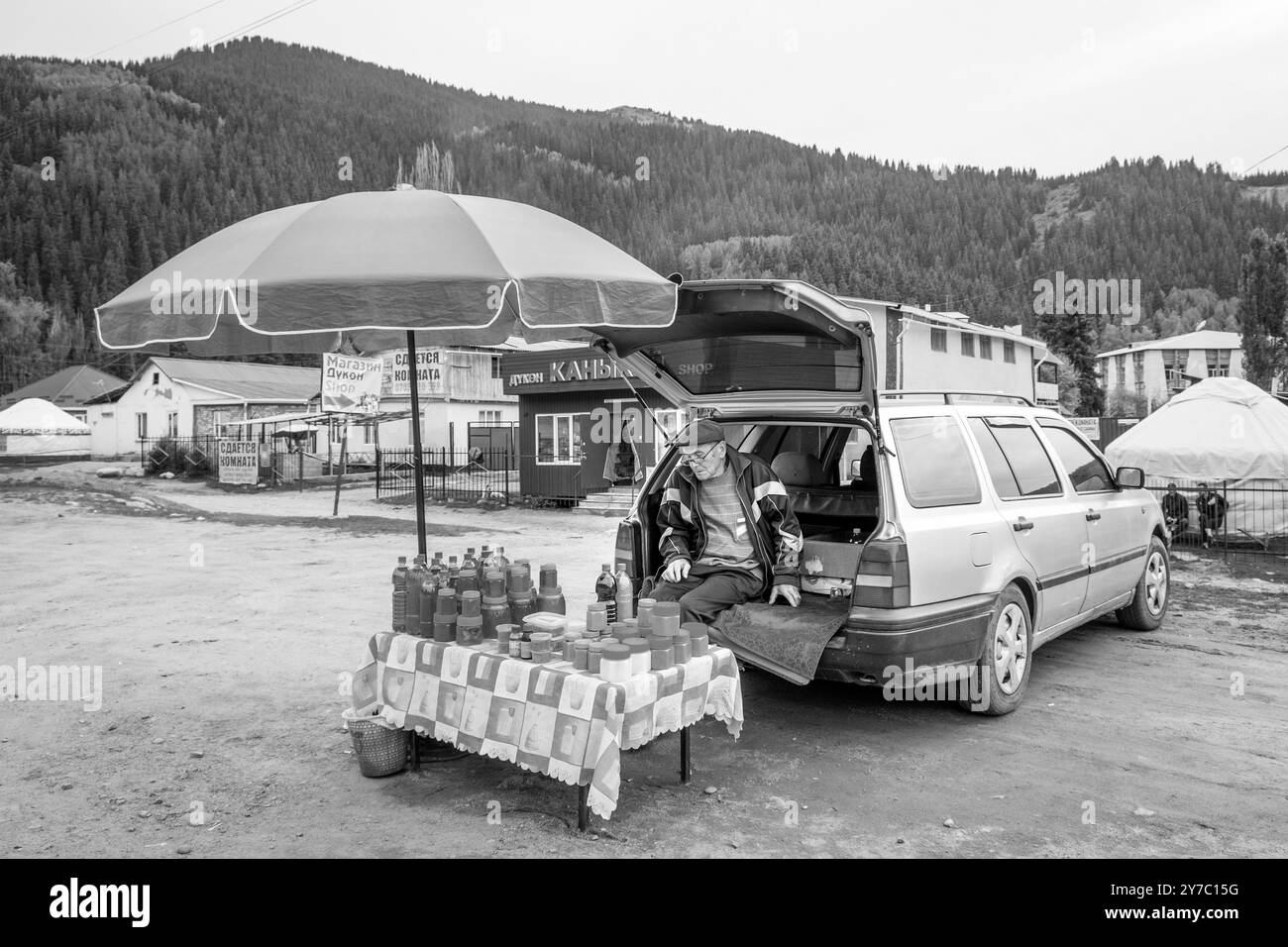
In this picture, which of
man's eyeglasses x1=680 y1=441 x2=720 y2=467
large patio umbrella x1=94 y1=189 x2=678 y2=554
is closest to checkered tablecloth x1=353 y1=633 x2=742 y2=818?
man's eyeglasses x1=680 y1=441 x2=720 y2=467

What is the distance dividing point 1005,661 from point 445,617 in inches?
130

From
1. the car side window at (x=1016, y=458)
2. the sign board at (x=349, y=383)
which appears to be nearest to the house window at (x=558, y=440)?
the sign board at (x=349, y=383)

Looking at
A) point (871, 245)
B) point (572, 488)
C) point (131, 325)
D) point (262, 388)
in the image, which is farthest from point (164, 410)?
point (871, 245)

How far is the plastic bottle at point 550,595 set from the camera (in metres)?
4.68

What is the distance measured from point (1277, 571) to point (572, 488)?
15252 mm

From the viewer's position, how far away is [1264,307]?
39.3 meters

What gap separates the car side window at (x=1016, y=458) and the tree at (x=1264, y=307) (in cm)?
4094

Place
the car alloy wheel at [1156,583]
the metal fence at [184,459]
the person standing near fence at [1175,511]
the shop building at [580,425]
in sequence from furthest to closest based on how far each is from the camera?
the metal fence at [184,459]
the shop building at [580,425]
the person standing near fence at [1175,511]
the car alloy wheel at [1156,583]

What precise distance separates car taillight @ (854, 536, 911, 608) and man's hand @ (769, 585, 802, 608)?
0.66 meters

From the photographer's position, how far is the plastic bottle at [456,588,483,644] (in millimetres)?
4320

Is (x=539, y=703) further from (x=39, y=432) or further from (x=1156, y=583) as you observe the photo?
(x=39, y=432)

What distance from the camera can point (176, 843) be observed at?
12.5ft

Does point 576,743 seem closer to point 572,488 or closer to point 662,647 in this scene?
point 662,647

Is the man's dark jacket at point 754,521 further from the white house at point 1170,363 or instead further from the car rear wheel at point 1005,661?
the white house at point 1170,363
